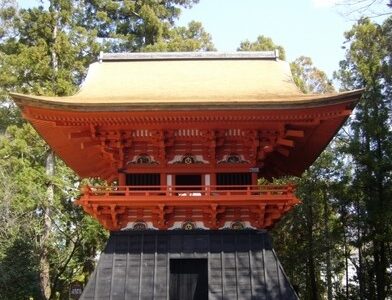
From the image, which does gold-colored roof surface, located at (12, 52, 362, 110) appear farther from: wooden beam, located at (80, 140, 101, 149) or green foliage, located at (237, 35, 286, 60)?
green foliage, located at (237, 35, 286, 60)

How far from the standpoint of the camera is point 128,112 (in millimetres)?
10109

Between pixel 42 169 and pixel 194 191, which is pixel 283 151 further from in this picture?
pixel 42 169

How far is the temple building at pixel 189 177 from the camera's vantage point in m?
10.2

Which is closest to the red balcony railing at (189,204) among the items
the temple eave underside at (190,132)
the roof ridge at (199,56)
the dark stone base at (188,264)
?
the dark stone base at (188,264)

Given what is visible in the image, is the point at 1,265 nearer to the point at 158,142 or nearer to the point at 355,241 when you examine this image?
the point at 158,142

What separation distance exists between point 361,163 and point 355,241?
3.44 metres

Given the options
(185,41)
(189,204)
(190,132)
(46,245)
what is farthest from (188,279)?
(185,41)

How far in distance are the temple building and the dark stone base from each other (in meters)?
0.02

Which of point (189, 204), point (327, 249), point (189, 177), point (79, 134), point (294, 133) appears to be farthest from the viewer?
point (327, 249)

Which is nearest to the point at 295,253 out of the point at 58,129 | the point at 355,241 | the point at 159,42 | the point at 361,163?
the point at 355,241

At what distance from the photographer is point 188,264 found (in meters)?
11.3

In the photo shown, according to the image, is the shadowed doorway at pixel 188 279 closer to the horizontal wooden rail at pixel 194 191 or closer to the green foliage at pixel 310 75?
the horizontal wooden rail at pixel 194 191

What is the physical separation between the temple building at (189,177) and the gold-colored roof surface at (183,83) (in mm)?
Result: 45

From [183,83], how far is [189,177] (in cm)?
252
